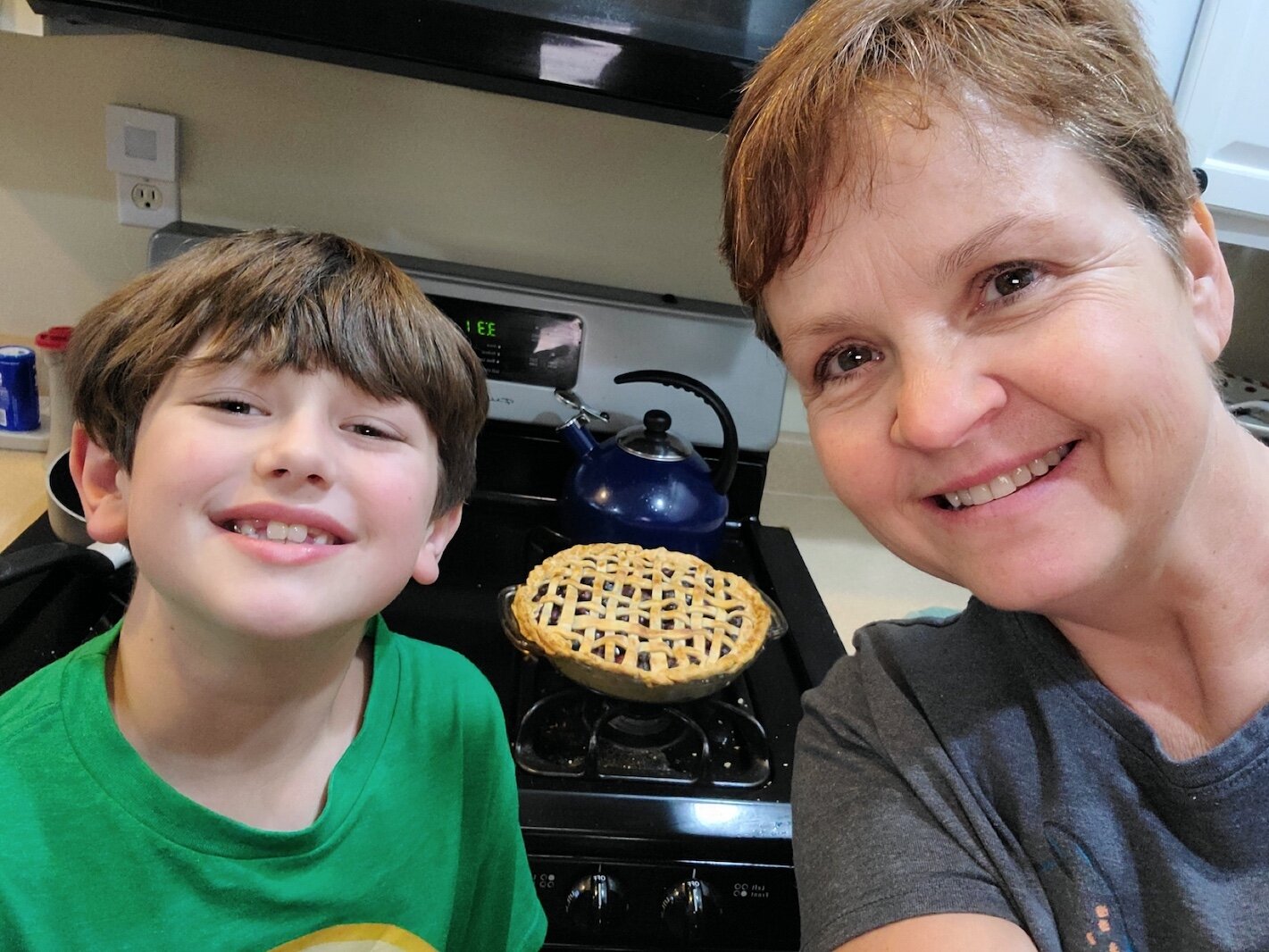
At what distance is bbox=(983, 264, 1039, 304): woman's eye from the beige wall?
89cm

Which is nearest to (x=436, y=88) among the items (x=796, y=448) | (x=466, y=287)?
(x=466, y=287)

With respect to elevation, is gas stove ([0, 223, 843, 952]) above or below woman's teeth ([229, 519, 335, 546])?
below

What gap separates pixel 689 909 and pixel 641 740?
0.51 ft

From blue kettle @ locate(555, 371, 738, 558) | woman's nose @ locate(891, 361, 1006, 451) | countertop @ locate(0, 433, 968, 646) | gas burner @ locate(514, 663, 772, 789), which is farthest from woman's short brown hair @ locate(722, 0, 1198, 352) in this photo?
countertop @ locate(0, 433, 968, 646)

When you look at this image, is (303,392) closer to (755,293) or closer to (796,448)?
(755,293)

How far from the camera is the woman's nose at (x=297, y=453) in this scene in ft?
1.81

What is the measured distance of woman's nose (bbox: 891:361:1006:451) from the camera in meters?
0.51

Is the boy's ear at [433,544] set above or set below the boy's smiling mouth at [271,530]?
below

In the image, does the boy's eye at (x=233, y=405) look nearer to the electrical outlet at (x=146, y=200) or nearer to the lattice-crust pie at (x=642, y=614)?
the lattice-crust pie at (x=642, y=614)

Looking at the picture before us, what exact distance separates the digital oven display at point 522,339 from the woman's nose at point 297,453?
70 cm

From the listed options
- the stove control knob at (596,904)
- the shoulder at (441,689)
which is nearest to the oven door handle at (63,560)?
the shoulder at (441,689)

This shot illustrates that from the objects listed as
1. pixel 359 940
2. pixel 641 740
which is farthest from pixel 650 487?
pixel 359 940

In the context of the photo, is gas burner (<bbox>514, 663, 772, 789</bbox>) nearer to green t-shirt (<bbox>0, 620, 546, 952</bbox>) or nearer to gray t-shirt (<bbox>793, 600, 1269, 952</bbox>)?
green t-shirt (<bbox>0, 620, 546, 952</bbox>)

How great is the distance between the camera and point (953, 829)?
607mm
